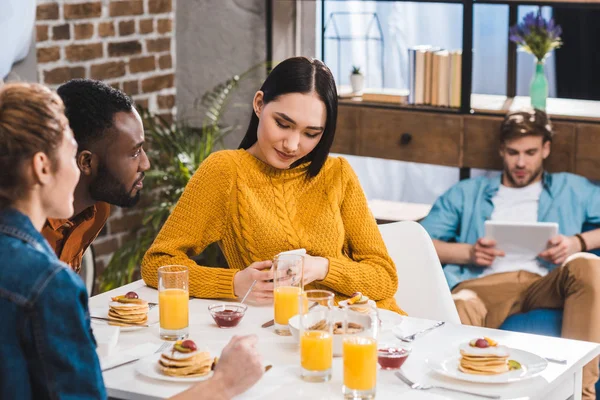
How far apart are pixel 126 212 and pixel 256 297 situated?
6.73ft

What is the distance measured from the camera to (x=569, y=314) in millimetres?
3283

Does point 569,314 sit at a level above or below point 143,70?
below

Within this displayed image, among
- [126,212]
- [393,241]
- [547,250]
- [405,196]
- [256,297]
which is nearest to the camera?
[256,297]

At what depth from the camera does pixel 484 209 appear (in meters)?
3.75

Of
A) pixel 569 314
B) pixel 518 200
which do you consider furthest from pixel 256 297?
pixel 518 200

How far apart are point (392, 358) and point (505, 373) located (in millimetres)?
210

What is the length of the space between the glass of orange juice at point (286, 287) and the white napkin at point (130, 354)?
0.87 feet

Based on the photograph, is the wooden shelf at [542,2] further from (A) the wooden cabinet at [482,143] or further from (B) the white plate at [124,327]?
(B) the white plate at [124,327]

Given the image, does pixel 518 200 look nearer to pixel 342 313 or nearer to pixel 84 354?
pixel 342 313

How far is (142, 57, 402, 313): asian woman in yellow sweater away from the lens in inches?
92.7

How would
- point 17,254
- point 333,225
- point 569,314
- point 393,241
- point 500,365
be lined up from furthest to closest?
1. point 569,314
2. point 393,241
3. point 333,225
4. point 500,365
5. point 17,254

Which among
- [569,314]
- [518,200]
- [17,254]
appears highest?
[17,254]

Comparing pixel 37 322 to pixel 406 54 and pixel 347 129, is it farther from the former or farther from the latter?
pixel 406 54

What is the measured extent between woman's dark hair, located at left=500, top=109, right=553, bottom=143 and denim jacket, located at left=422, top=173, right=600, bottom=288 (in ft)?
0.55
